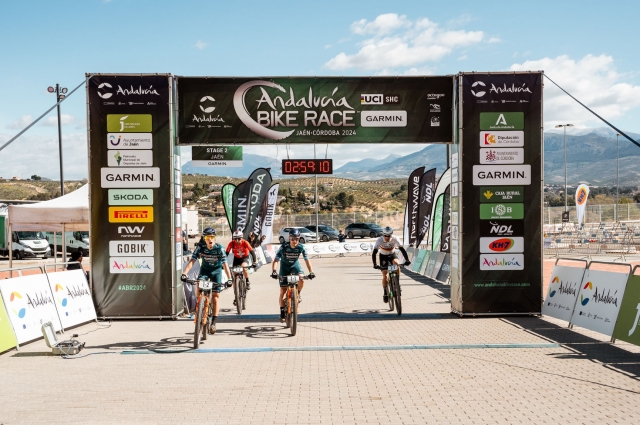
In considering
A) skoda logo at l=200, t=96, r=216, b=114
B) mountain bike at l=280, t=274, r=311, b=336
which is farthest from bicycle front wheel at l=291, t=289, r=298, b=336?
skoda logo at l=200, t=96, r=216, b=114

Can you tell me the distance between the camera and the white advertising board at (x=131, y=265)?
47.0 feet

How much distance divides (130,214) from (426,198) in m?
15.8

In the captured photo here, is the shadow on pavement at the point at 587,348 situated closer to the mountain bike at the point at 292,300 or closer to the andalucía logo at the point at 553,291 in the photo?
the andalucía logo at the point at 553,291

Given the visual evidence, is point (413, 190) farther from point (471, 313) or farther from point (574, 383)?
point (574, 383)

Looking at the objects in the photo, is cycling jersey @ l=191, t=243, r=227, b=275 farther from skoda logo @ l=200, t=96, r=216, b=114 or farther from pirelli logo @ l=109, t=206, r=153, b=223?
skoda logo @ l=200, t=96, r=216, b=114

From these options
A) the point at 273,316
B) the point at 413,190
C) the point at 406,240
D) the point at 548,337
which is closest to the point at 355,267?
the point at 406,240

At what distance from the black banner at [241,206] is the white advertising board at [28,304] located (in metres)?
16.0

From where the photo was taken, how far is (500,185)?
14.4 m

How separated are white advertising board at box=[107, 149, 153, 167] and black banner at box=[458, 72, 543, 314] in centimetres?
684

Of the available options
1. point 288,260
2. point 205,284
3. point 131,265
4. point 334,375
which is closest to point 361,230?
point 131,265

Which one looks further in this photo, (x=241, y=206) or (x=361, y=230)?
(x=361, y=230)

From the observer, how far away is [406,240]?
3231 cm

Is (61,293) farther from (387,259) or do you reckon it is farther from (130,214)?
(387,259)

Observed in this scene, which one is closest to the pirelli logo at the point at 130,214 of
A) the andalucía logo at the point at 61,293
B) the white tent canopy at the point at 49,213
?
the andalucía logo at the point at 61,293
